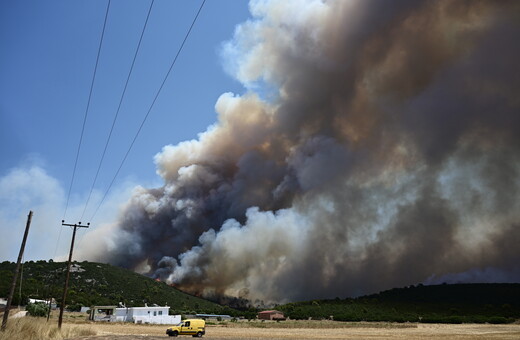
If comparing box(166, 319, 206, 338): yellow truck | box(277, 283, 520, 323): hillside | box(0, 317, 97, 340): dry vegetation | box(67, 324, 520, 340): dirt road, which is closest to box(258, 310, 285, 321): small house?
box(277, 283, 520, 323): hillside

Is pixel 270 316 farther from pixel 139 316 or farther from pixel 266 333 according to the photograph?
pixel 266 333

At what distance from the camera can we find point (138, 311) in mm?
99625

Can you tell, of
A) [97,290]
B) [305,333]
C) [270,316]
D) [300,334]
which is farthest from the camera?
[97,290]

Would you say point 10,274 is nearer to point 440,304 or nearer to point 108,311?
point 108,311

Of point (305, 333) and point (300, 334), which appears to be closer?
point (300, 334)

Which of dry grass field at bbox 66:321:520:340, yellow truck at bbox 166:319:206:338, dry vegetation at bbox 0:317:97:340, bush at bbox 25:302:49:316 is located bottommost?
dry grass field at bbox 66:321:520:340

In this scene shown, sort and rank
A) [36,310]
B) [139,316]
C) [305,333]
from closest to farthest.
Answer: [305,333] < [36,310] < [139,316]

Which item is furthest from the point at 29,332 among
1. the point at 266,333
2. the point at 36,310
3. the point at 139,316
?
the point at 139,316

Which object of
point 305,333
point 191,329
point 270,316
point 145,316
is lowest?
point 305,333

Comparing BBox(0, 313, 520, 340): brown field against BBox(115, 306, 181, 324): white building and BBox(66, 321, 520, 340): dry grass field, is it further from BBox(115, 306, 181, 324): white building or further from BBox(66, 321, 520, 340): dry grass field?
BBox(115, 306, 181, 324): white building

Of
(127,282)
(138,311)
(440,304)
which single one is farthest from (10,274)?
(440,304)

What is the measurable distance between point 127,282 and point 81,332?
16656 cm

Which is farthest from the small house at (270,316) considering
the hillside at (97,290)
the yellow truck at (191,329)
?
the yellow truck at (191,329)

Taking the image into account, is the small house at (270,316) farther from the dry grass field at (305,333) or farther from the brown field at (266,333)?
the dry grass field at (305,333)
